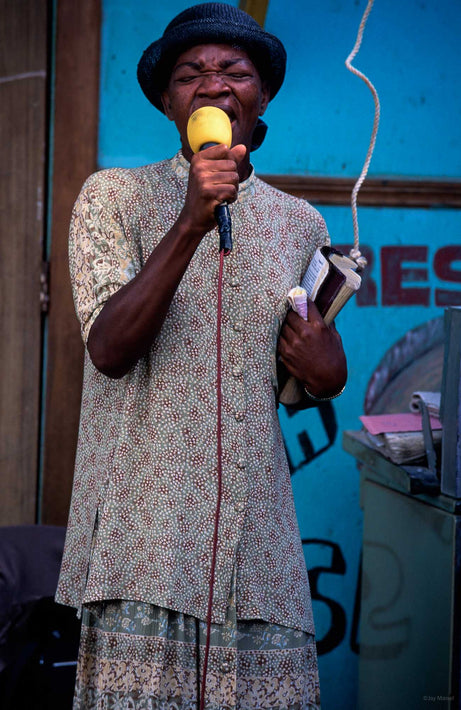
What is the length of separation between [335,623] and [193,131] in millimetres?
2224

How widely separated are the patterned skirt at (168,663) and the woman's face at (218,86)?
2.96 ft

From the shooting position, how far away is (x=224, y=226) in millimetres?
1293

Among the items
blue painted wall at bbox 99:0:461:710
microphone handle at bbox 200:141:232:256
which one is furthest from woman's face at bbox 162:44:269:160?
blue painted wall at bbox 99:0:461:710

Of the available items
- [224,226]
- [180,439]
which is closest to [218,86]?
[224,226]

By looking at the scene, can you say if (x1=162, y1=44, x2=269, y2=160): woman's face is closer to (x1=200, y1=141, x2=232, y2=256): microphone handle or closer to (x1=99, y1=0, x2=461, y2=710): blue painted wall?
(x1=200, y1=141, x2=232, y2=256): microphone handle

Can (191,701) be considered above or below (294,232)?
below

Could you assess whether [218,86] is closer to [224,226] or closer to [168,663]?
[224,226]

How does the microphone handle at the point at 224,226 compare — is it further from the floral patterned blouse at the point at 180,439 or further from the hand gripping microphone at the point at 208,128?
the floral patterned blouse at the point at 180,439

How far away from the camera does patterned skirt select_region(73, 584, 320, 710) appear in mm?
1433

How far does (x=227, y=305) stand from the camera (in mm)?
1600

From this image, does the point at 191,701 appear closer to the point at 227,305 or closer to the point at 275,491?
the point at 275,491

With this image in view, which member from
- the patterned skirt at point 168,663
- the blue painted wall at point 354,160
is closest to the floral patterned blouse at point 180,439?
the patterned skirt at point 168,663

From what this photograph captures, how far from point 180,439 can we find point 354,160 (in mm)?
→ 1880

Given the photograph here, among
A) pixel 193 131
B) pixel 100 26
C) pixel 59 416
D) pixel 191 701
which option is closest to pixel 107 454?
pixel 191 701
